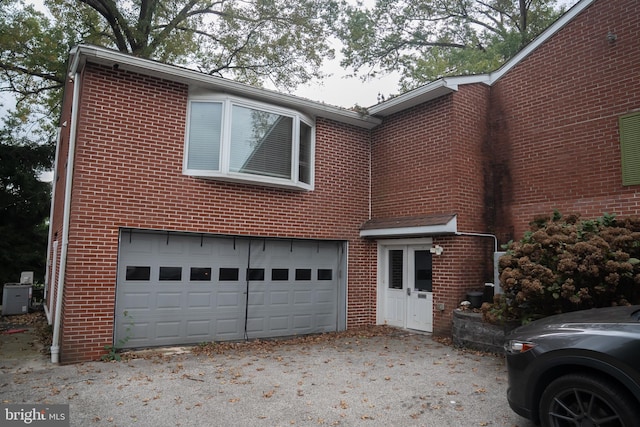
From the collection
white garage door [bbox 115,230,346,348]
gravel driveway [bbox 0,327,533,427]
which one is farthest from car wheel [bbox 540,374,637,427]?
white garage door [bbox 115,230,346,348]

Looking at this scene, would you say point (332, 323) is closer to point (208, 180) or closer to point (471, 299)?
point (471, 299)

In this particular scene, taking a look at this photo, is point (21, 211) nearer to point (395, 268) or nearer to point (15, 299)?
point (15, 299)

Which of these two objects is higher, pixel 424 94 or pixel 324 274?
pixel 424 94

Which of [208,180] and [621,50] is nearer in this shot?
[621,50]

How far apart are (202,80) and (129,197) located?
2.58 meters

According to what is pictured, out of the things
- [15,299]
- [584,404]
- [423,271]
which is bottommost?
[15,299]

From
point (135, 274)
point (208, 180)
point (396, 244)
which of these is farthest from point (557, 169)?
point (135, 274)

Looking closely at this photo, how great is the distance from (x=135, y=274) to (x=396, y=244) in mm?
5741

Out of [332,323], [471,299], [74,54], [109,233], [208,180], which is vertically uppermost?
[74,54]

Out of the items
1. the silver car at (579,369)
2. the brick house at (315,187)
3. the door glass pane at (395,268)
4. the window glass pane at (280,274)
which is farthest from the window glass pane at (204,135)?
the silver car at (579,369)

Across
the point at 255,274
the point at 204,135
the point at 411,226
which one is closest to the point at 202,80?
the point at 204,135

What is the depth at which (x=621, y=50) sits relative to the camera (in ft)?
24.6

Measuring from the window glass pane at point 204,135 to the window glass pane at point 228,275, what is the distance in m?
2.04

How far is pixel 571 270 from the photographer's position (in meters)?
5.85
